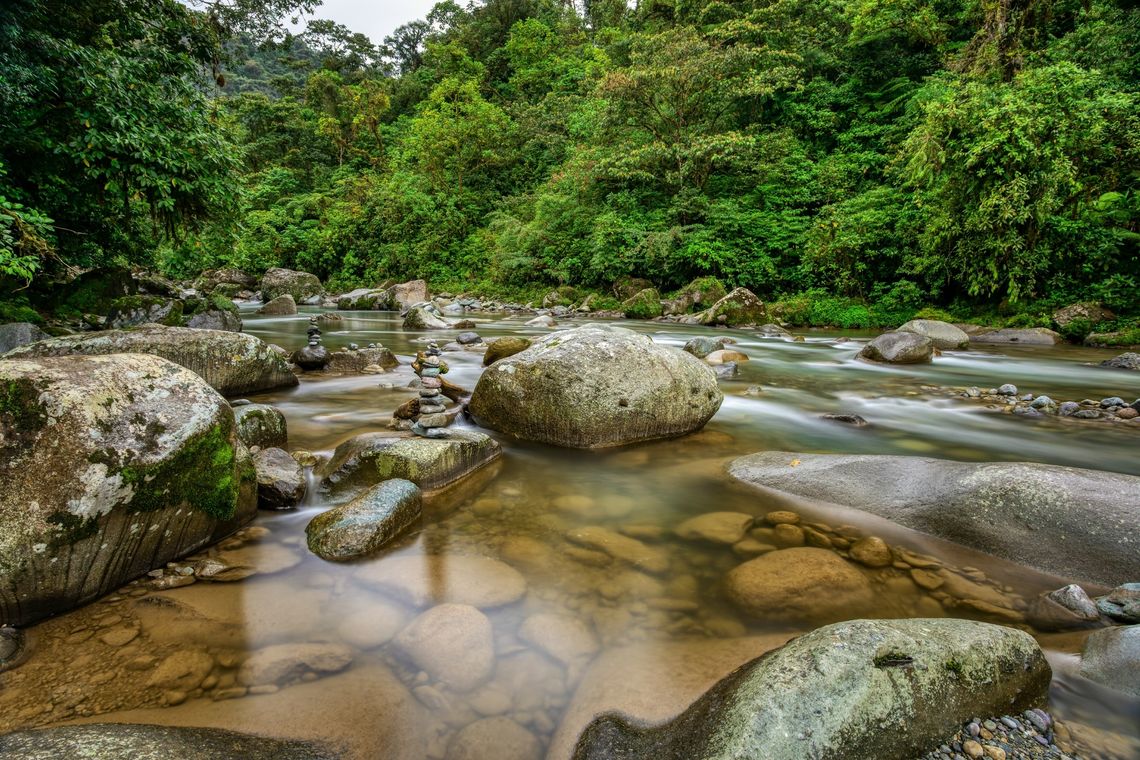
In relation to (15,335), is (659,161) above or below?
above

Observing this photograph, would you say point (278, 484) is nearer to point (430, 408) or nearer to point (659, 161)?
point (430, 408)

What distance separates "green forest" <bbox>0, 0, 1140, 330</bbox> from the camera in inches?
354

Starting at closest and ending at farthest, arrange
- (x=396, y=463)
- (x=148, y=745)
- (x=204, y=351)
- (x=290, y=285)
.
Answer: (x=148, y=745) < (x=396, y=463) < (x=204, y=351) < (x=290, y=285)

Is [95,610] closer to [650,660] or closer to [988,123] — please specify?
[650,660]

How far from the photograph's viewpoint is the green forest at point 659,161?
9000 millimetres

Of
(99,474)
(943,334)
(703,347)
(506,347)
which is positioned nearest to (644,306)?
(703,347)

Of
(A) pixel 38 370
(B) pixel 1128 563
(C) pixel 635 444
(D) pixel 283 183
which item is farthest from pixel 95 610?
(D) pixel 283 183

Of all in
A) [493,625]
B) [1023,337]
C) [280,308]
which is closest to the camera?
[493,625]

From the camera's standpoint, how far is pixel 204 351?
6414 mm

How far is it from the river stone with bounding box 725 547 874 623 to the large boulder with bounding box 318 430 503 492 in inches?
94.0

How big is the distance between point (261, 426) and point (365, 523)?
212cm

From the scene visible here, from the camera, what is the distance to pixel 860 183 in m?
21.2

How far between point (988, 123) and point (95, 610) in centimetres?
1832

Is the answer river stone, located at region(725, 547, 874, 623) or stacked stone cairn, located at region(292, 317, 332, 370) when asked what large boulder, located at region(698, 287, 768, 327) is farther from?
river stone, located at region(725, 547, 874, 623)
